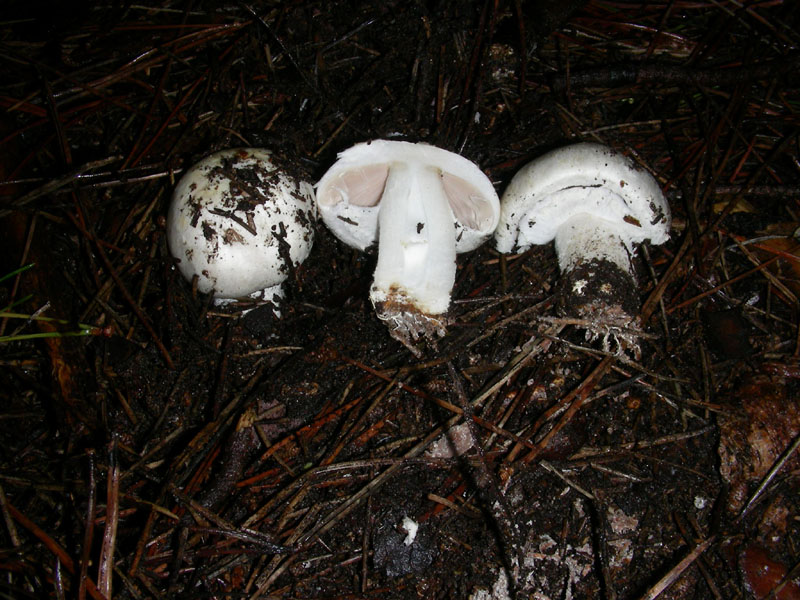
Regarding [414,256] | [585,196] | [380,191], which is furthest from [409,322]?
[585,196]

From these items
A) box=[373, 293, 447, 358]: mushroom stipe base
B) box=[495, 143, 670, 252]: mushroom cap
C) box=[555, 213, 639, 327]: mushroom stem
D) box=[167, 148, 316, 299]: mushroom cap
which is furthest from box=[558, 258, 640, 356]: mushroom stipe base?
box=[167, 148, 316, 299]: mushroom cap

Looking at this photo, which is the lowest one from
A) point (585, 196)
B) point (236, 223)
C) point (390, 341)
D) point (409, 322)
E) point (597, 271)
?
point (390, 341)

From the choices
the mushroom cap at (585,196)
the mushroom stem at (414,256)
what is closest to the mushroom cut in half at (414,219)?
the mushroom stem at (414,256)

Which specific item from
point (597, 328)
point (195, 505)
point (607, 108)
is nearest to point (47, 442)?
point (195, 505)

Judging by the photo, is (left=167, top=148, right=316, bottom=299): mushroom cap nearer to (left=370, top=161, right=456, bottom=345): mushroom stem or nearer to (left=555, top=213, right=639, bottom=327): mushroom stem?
(left=370, top=161, right=456, bottom=345): mushroom stem

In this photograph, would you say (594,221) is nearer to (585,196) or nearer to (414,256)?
(585,196)

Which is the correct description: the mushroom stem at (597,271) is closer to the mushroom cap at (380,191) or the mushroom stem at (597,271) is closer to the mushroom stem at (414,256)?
the mushroom cap at (380,191)

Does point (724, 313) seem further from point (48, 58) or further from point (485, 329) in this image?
point (48, 58)
